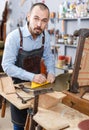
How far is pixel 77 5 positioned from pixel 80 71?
2677 mm

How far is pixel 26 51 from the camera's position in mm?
2008

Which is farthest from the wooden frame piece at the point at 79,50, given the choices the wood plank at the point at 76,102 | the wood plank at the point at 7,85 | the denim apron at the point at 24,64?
the denim apron at the point at 24,64

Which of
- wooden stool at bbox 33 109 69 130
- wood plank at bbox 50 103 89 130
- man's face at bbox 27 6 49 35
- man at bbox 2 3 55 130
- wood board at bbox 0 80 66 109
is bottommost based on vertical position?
wood plank at bbox 50 103 89 130

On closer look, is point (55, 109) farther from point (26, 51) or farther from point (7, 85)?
point (26, 51)

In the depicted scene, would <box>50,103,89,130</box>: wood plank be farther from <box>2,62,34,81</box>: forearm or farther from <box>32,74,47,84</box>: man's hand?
<box>2,62,34,81</box>: forearm

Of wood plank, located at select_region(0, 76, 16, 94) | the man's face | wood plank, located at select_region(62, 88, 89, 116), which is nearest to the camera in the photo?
wood plank, located at select_region(62, 88, 89, 116)

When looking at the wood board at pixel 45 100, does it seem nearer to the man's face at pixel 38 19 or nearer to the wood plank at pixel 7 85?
the wood plank at pixel 7 85

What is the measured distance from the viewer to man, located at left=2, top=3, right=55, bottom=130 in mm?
1877

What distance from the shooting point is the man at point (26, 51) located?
1.88m

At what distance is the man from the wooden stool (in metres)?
0.43

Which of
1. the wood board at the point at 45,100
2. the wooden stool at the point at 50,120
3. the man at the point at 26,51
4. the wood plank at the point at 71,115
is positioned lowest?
the wood plank at the point at 71,115

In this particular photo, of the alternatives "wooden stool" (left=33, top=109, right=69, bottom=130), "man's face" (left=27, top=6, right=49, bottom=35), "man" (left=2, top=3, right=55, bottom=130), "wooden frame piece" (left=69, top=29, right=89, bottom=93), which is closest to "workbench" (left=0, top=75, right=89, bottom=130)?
"wooden stool" (left=33, top=109, right=69, bottom=130)

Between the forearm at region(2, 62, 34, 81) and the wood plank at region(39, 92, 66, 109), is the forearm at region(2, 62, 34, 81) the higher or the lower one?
the higher one

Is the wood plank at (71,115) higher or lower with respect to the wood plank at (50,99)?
lower
